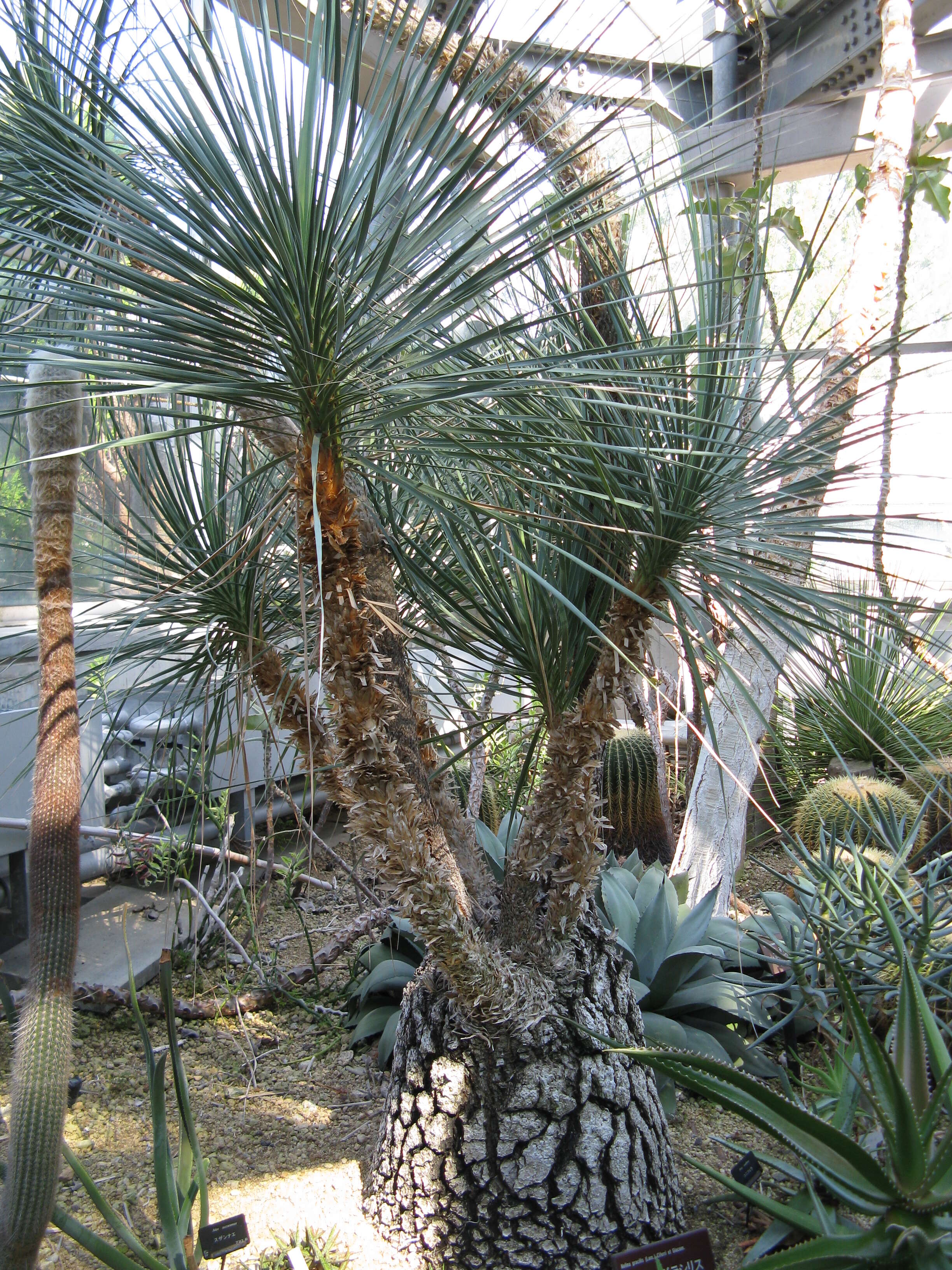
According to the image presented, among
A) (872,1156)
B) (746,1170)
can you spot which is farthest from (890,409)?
(746,1170)

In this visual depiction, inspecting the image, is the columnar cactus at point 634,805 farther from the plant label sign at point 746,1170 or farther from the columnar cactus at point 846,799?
the plant label sign at point 746,1170

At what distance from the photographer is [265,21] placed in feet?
→ 2.56

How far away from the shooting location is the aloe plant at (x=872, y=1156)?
0.88 meters

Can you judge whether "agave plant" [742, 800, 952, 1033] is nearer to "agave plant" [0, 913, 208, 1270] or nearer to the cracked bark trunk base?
the cracked bark trunk base

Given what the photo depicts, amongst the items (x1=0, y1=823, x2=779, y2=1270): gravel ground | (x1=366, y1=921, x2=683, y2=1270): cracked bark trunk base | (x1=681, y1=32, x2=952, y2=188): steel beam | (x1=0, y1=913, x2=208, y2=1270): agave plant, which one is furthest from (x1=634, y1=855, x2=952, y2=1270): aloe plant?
(x1=681, y1=32, x2=952, y2=188): steel beam

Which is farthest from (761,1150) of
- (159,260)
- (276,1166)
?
(159,260)

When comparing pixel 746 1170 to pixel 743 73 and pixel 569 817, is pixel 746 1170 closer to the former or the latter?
pixel 569 817

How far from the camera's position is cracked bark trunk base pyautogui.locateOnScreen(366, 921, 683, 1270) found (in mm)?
1211

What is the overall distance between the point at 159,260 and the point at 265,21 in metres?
0.23

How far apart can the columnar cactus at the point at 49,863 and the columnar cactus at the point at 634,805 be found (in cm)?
268

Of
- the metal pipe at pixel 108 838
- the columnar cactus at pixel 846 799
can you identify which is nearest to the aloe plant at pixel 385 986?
the metal pipe at pixel 108 838

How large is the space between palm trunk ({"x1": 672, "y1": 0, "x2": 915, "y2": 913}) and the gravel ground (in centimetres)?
77

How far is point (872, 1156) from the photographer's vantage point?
97 centimetres

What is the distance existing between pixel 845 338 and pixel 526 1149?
2005 millimetres
